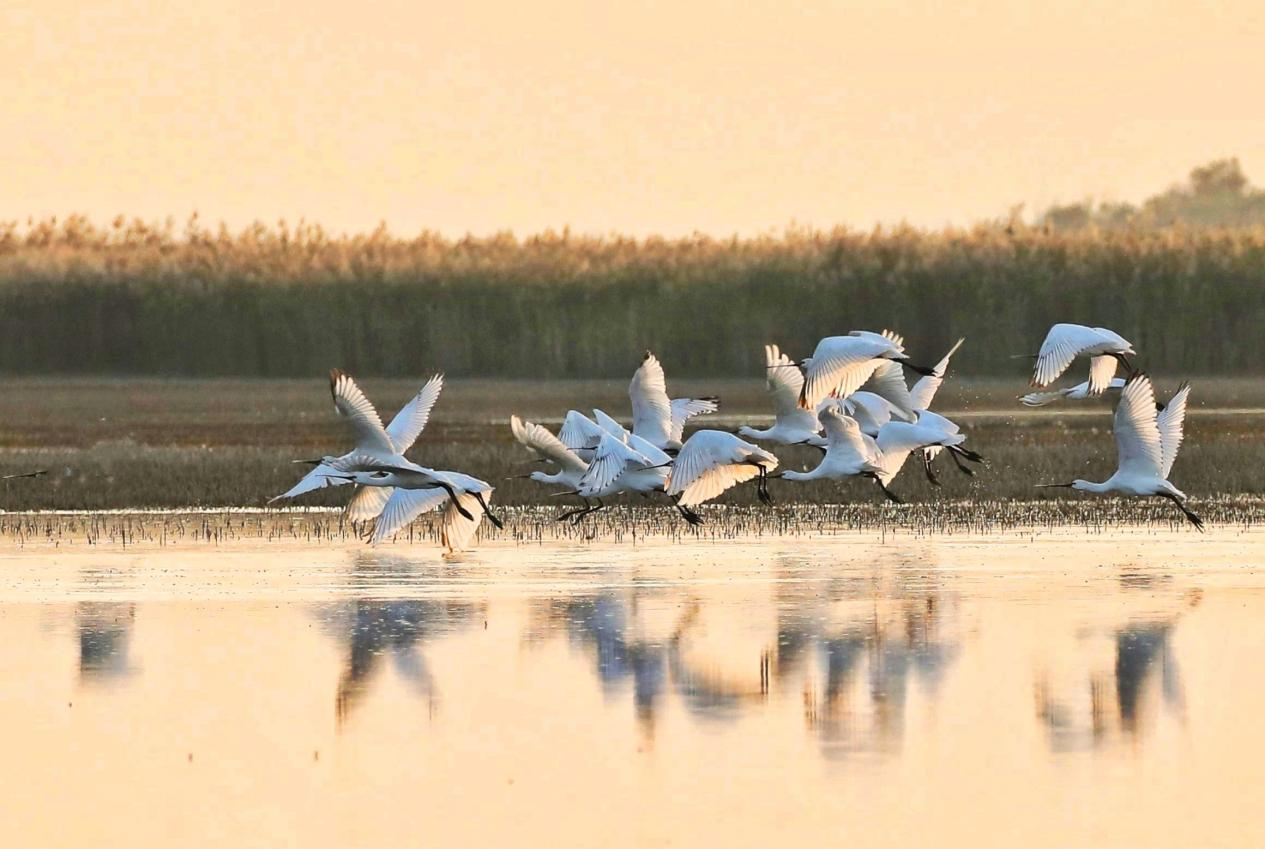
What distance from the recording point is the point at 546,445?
17906 millimetres

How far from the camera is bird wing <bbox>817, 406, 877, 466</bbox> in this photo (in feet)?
59.7

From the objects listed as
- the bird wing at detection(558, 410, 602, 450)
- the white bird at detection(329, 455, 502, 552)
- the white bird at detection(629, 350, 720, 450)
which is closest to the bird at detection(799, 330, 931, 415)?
the white bird at detection(629, 350, 720, 450)

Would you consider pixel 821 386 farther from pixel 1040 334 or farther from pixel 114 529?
pixel 1040 334

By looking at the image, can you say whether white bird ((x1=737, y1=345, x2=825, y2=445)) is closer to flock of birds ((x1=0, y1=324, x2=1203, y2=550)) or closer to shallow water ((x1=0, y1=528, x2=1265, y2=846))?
flock of birds ((x1=0, y1=324, x2=1203, y2=550))

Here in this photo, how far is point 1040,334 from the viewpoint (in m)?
45.2

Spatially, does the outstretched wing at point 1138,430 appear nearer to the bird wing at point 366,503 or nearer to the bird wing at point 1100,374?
the bird wing at point 1100,374

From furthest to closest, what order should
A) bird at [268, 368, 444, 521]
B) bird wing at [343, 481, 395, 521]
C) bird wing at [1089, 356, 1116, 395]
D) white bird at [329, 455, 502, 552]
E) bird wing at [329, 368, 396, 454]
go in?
bird wing at [1089, 356, 1116, 395], bird wing at [343, 481, 395, 521], white bird at [329, 455, 502, 552], bird at [268, 368, 444, 521], bird wing at [329, 368, 396, 454]

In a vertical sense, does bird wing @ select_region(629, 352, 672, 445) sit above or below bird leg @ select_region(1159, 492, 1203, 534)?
above

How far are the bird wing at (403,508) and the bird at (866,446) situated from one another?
2.65 meters

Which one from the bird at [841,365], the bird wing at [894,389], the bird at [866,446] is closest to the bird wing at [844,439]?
the bird at [866,446]

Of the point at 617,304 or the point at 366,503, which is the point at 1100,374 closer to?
the point at 366,503

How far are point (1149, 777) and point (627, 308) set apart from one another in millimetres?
36127

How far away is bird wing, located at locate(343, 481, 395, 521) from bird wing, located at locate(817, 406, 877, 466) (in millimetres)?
3289

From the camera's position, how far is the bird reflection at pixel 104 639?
12.7 metres
